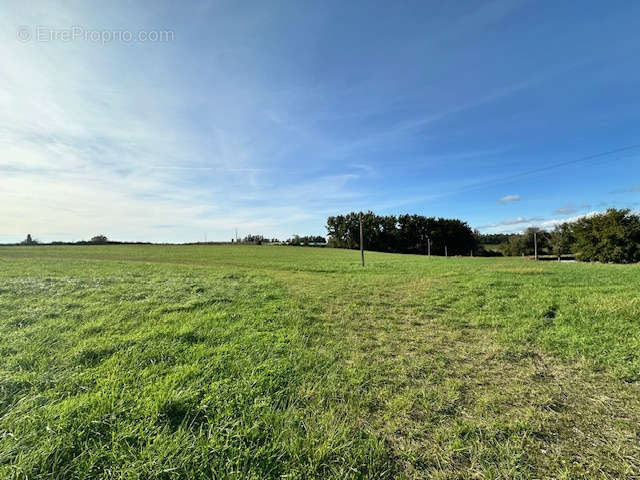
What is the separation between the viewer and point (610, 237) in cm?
4212

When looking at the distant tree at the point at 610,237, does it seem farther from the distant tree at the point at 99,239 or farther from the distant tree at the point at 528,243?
the distant tree at the point at 99,239

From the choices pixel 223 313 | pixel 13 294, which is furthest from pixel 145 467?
pixel 13 294

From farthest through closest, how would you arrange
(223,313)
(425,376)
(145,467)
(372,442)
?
(223,313) → (425,376) → (372,442) → (145,467)

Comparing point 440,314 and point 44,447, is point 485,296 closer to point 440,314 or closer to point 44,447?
point 440,314

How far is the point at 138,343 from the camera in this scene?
4.24 metres

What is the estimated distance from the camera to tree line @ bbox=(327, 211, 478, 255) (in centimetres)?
8700

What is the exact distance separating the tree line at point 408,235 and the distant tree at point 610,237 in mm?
41004

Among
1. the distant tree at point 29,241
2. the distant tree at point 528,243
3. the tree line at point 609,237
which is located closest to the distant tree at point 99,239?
the distant tree at point 29,241

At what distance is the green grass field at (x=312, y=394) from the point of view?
2.12 meters

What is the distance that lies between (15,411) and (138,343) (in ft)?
5.77

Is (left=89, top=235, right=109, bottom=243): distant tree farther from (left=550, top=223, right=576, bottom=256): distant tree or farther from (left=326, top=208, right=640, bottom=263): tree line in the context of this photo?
(left=550, top=223, right=576, bottom=256): distant tree

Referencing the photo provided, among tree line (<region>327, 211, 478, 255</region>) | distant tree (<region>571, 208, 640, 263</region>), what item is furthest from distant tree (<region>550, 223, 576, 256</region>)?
tree line (<region>327, 211, 478, 255</region>)

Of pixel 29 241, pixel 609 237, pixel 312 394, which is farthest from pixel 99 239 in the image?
pixel 609 237

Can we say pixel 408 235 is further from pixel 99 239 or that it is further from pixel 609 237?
pixel 99 239
